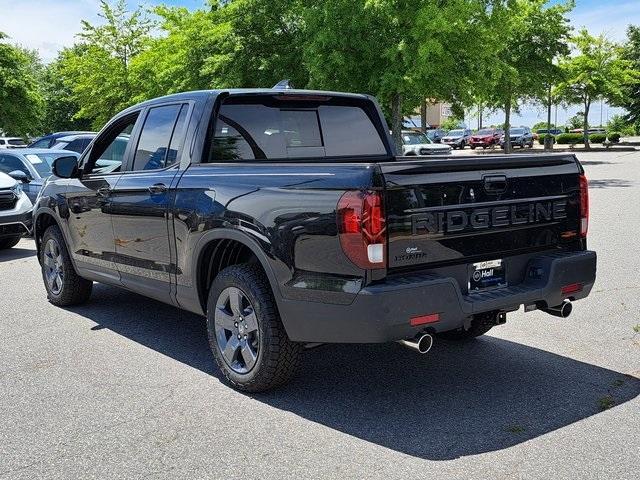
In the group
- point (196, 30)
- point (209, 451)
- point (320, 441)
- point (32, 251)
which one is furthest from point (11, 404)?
point (196, 30)

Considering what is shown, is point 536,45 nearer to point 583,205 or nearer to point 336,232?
point 583,205

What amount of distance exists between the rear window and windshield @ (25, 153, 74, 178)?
29.5ft

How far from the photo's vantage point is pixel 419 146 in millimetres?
25703

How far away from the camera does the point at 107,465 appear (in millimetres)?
3607

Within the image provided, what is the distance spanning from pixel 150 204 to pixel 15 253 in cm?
710

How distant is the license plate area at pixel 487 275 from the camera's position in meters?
4.29

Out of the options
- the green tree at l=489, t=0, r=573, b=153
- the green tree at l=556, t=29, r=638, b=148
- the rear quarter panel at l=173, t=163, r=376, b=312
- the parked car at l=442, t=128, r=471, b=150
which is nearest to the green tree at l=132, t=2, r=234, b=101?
the green tree at l=489, t=0, r=573, b=153

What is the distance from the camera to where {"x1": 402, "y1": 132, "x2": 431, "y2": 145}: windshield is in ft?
91.1

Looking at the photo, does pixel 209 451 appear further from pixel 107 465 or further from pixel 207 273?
pixel 207 273

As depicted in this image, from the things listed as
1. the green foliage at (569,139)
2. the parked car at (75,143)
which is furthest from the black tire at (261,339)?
the green foliage at (569,139)

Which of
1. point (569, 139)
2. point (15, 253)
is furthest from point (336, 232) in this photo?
point (569, 139)

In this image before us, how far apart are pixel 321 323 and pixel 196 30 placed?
69.0ft

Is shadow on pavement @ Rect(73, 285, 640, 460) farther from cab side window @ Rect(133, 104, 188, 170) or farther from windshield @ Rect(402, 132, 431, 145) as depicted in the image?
windshield @ Rect(402, 132, 431, 145)

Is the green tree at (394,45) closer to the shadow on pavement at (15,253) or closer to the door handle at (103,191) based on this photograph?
the shadow on pavement at (15,253)
